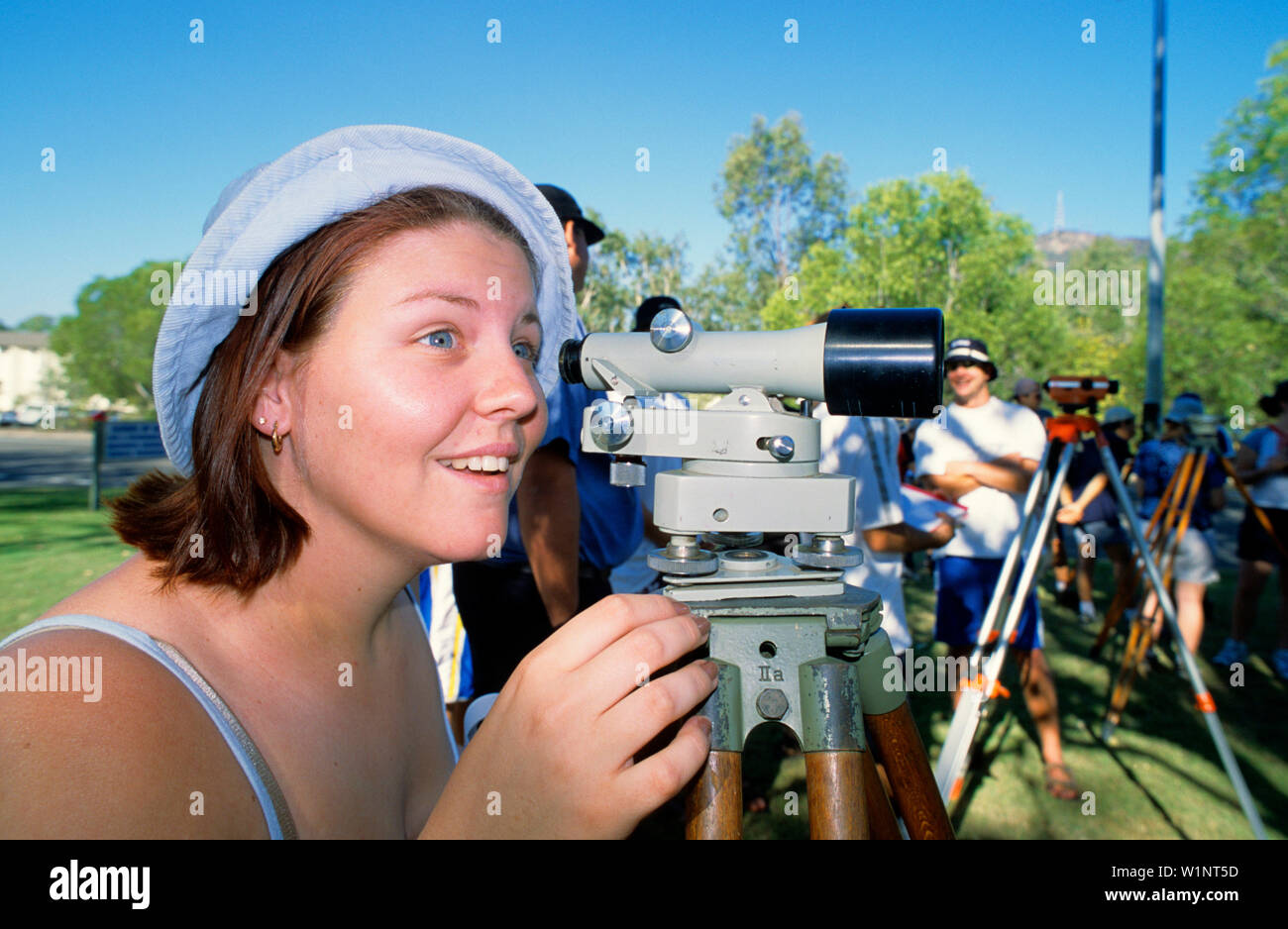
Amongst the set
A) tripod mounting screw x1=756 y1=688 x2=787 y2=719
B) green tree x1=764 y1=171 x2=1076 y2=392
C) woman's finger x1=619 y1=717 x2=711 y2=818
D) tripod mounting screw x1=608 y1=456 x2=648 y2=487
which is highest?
green tree x1=764 y1=171 x2=1076 y2=392

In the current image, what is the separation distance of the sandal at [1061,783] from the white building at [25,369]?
80.8 meters

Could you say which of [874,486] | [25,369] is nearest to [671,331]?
[874,486]

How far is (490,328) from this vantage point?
1129mm

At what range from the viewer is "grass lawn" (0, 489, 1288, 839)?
145 inches

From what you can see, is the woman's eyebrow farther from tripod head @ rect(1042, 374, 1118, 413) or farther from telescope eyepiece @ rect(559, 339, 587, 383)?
tripod head @ rect(1042, 374, 1118, 413)

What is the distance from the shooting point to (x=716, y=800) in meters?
0.93

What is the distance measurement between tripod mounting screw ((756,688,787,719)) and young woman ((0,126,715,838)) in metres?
0.13

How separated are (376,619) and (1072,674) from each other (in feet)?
20.5

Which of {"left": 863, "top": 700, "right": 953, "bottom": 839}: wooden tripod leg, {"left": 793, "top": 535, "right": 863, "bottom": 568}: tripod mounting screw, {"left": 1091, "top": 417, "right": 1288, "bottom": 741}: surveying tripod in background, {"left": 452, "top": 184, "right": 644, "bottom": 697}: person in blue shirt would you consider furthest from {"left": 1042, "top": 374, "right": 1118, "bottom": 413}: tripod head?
{"left": 793, "top": 535, "right": 863, "bottom": 568}: tripod mounting screw

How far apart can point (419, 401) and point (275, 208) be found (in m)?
0.40

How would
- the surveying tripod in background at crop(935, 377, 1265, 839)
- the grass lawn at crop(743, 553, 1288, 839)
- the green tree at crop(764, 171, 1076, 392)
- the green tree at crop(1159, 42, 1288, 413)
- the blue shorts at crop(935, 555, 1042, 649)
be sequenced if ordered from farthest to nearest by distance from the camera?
the green tree at crop(764, 171, 1076, 392) → the green tree at crop(1159, 42, 1288, 413) → the blue shorts at crop(935, 555, 1042, 649) → the grass lawn at crop(743, 553, 1288, 839) → the surveying tripod in background at crop(935, 377, 1265, 839)
